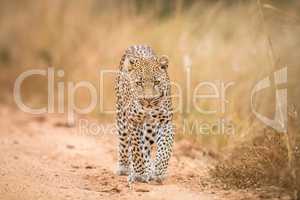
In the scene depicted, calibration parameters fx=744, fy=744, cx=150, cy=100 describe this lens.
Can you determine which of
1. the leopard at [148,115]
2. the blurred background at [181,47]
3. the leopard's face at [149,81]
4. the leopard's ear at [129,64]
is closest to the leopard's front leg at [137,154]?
the leopard at [148,115]

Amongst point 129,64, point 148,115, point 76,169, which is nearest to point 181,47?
point 76,169

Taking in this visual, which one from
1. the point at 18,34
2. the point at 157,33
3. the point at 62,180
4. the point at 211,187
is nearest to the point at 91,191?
the point at 62,180

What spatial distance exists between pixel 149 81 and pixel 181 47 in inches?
162

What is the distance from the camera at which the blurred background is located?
28.7 ft

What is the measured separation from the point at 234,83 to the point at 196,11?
296 centimetres

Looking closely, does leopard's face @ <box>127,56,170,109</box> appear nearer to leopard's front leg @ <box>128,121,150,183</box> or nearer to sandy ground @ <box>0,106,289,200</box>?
leopard's front leg @ <box>128,121,150,183</box>

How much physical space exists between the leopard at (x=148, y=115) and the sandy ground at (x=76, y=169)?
0.24 metres

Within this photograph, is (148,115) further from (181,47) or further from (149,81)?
(181,47)

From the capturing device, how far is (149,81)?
7828mm

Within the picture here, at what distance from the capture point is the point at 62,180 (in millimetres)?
7910

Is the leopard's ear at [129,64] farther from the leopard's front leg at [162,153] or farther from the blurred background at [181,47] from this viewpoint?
the blurred background at [181,47]

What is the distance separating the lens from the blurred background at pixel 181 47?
875cm

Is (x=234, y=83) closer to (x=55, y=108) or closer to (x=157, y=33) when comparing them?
(x=157, y=33)

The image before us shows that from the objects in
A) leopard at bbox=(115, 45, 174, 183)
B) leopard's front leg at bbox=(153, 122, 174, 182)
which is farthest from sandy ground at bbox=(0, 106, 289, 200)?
leopard at bbox=(115, 45, 174, 183)
